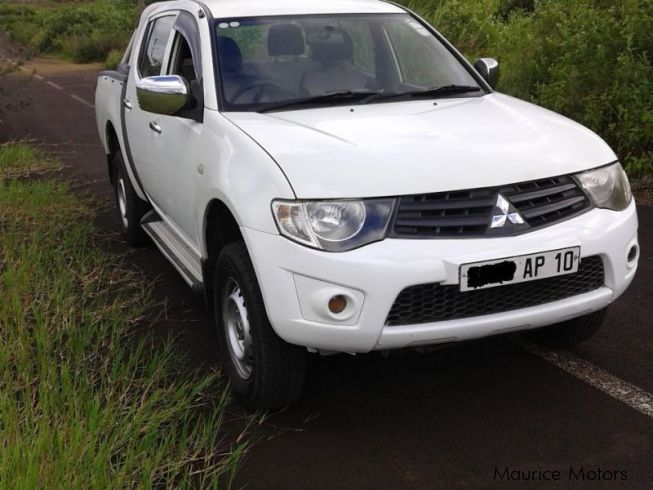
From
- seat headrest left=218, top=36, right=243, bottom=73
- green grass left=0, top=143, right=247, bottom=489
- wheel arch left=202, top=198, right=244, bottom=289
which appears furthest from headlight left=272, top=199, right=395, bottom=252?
seat headrest left=218, top=36, right=243, bottom=73

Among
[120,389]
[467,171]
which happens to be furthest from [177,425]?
[467,171]

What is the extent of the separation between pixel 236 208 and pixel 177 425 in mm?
916

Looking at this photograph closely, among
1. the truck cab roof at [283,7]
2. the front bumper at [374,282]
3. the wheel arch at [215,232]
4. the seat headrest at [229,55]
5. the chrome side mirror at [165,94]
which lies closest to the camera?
the front bumper at [374,282]

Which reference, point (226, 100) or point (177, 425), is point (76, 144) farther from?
point (177, 425)

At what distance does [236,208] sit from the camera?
3.60 m

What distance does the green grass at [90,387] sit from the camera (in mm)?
3074

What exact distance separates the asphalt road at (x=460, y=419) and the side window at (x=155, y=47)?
5.29 feet

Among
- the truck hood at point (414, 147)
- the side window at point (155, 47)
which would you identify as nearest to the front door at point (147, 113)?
the side window at point (155, 47)

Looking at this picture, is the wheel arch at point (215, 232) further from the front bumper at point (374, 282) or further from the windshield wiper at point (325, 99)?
the windshield wiper at point (325, 99)

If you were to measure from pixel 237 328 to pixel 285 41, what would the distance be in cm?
160

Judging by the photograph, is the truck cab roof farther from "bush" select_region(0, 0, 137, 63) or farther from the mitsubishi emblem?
"bush" select_region(0, 0, 137, 63)

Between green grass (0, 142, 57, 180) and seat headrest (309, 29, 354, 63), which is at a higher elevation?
seat headrest (309, 29, 354, 63)

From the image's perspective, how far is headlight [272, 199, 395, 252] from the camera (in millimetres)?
3295

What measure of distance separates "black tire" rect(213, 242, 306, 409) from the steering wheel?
3.03 feet
